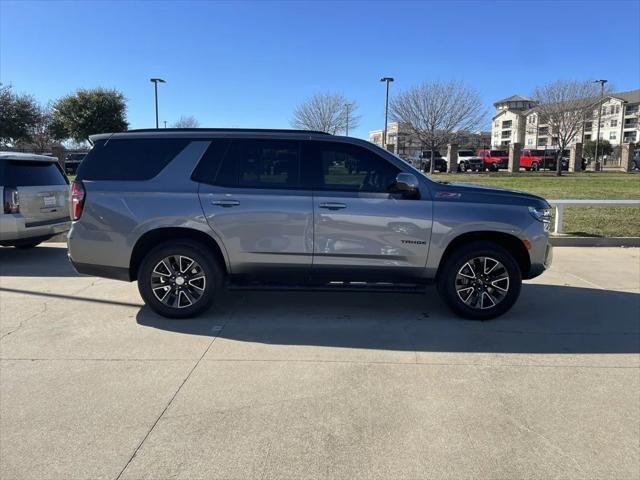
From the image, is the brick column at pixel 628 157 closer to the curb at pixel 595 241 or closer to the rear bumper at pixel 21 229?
the curb at pixel 595 241

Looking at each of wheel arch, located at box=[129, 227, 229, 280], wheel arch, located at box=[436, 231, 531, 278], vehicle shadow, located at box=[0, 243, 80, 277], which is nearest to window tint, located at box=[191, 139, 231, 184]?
wheel arch, located at box=[129, 227, 229, 280]

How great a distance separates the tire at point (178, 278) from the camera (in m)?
5.12

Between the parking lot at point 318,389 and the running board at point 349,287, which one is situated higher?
the running board at point 349,287

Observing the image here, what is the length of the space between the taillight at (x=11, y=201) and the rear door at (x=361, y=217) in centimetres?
521

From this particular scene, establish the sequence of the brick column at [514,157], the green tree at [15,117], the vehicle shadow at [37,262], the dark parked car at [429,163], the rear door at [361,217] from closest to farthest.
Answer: the rear door at [361,217] → the vehicle shadow at [37,262] → the green tree at [15,117] → the brick column at [514,157] → the dark parked car at [429,163]

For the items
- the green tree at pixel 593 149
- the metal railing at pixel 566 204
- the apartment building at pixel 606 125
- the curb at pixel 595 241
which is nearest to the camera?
the curb at pixel 595 241

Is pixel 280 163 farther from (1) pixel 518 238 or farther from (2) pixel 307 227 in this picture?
(1) pixel 518 238

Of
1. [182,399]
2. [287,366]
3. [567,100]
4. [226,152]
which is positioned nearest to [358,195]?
[226,152]

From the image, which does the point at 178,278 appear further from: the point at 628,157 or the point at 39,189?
the point at 628,157

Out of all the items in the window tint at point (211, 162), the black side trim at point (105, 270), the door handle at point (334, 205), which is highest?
the window tint at point (211, 162)

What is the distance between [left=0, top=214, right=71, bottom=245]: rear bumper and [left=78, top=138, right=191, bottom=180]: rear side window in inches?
131

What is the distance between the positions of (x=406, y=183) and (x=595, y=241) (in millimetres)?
6666

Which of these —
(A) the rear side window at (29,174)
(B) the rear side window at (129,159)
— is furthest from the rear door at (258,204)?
(A) the rear side window at (29,174)

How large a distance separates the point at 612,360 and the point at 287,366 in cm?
282
